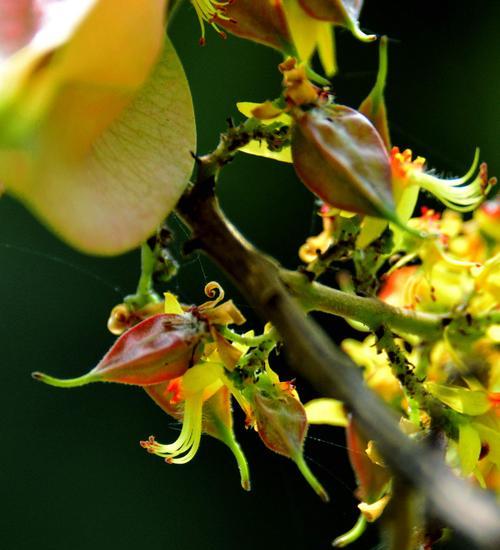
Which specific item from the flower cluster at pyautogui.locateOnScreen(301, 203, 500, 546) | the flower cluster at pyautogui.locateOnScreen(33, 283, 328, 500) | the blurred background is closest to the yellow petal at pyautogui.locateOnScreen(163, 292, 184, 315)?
the flower cluster at pyautogui.locateOnScreen(33, 283, 328, 500)

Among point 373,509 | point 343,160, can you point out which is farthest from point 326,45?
point 373,509

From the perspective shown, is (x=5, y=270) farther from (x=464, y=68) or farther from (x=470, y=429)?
(x=470, y=429)

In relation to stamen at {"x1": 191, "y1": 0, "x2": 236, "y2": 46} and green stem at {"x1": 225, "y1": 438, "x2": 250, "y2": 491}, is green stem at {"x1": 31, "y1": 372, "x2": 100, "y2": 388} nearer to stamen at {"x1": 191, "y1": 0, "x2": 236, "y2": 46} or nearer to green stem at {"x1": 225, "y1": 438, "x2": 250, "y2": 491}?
green stem at {"x1": 225, "y1": 438, "x2": 250, "y2": 491}

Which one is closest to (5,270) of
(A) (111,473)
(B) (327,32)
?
(A) (111,473)

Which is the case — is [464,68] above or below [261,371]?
below

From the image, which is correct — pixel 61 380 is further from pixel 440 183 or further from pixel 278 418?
pixel 440 183

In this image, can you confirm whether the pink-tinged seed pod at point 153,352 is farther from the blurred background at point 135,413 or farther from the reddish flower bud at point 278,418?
the blurred background at point 135,413
